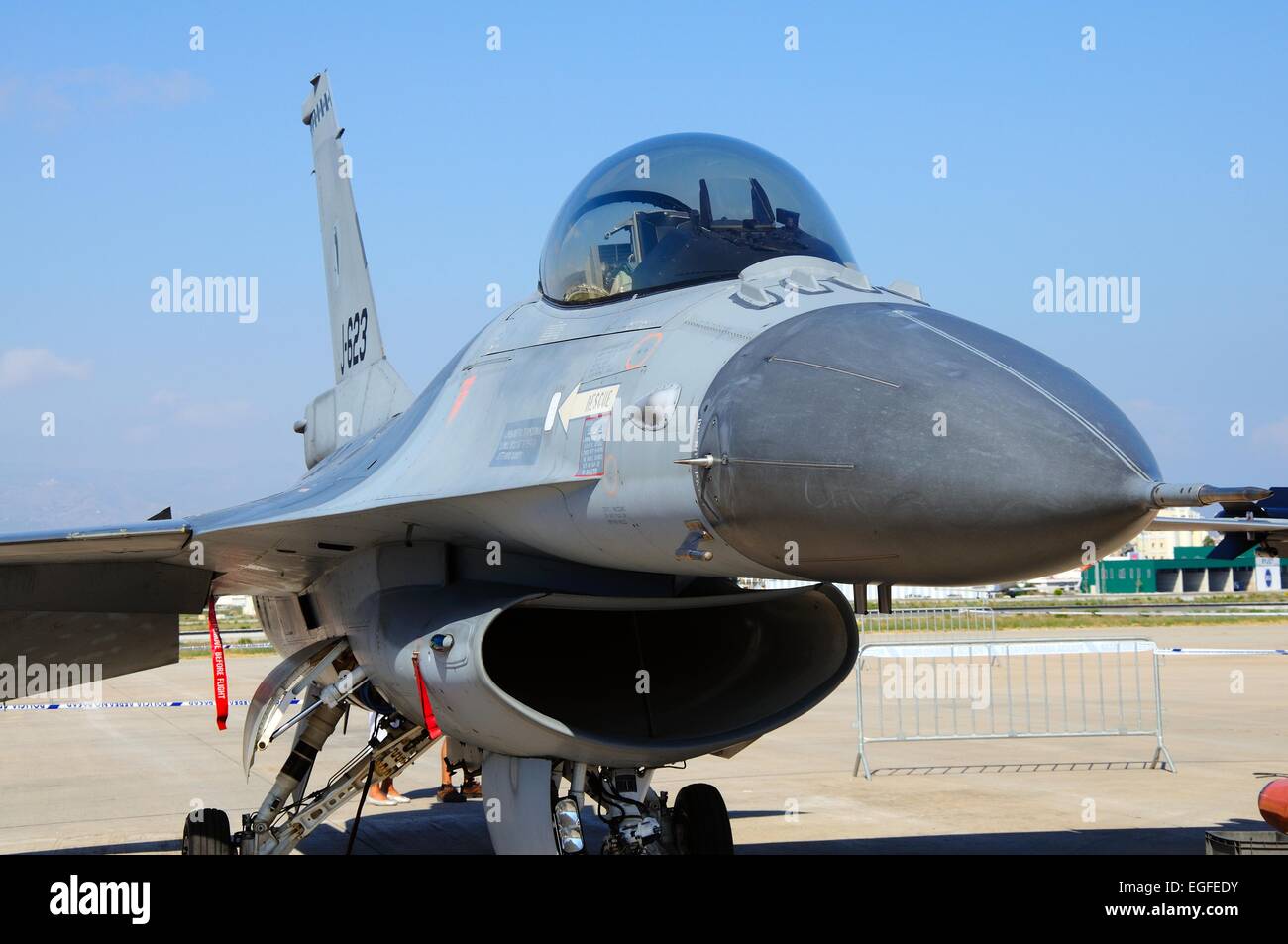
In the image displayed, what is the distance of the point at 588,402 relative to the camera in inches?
186

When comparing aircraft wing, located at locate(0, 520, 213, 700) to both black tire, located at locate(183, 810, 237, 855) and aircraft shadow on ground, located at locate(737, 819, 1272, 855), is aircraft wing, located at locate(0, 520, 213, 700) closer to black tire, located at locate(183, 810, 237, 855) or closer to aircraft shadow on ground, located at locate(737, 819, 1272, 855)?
black tire, located at locate(183, 810, 237, 855)

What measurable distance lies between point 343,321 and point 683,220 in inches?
248

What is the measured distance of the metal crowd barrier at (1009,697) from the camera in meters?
12.3

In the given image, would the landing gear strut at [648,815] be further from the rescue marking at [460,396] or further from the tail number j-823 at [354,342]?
the tail number j-823 at [354,342]

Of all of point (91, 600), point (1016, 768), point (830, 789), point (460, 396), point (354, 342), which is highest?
point (354, 342)

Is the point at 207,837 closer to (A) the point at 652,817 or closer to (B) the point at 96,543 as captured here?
(B) the point at 96,543

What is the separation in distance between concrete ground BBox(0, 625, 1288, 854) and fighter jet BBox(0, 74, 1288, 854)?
2339 millimetres

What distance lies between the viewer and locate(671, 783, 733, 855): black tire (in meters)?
6.58

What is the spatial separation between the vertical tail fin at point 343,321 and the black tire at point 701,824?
3.80 m

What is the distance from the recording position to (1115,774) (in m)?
11.7

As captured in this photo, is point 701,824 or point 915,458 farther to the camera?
point 701,824

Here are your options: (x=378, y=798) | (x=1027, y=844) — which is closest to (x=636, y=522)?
(x=1027, y=844)

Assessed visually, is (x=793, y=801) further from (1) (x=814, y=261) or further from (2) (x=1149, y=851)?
(1) (x=814, y=261)
